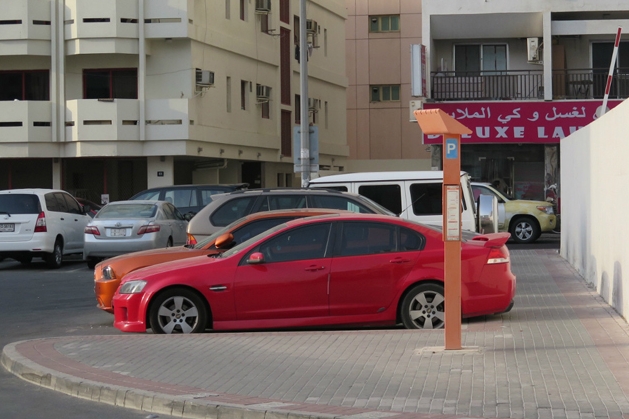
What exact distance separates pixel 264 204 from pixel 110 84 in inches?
907

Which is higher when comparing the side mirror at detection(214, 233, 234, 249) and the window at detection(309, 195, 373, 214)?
the window at detection(309, 195, 373, 214)

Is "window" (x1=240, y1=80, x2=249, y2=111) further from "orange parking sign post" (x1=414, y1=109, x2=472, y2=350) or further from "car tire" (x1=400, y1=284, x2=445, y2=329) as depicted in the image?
"orange parking sign post" (x1=414, y1=109, x2=472, y2=350)

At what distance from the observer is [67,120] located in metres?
37.3

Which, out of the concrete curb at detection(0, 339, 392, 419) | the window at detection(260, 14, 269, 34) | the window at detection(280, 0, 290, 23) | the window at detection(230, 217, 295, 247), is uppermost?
the window at detection(280, 0, 290, 23)

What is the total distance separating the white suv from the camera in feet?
→ 77.7

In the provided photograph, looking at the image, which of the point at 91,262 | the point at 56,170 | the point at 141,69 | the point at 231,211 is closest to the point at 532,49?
the point at 141,69

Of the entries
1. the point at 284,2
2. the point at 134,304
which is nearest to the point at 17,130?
the point at 284,2

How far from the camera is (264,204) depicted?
16297mm

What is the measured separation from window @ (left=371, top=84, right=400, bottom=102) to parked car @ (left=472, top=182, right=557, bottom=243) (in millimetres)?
25257

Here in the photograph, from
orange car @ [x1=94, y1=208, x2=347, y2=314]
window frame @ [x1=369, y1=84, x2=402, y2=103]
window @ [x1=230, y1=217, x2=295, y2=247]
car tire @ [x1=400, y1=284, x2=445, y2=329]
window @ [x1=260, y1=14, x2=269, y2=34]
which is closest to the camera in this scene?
car tire @ [x1=400, y1=284, x2=445, y2=329]

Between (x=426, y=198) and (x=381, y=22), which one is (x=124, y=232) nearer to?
(x=426, y=198)

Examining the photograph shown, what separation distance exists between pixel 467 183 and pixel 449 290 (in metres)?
7.49

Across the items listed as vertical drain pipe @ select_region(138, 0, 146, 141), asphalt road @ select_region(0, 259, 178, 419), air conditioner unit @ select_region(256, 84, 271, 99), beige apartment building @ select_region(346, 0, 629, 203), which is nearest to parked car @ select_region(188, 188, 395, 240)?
asphalt road @ select_region(0, 259, 178, 419)

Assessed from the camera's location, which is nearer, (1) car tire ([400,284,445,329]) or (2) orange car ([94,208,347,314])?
(1) car tire ([400,284,445,329])
